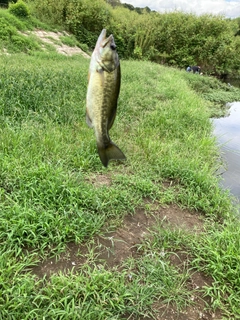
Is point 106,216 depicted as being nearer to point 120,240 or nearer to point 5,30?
point 120,240

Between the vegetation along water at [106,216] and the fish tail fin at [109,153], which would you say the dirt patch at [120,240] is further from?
the fish tail fin at [109,153]

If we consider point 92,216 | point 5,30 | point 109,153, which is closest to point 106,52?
point 109,153

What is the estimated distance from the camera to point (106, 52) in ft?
4.85

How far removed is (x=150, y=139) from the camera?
4.32 m

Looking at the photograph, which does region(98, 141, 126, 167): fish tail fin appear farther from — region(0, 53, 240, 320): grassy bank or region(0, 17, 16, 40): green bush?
region(0, 17, 16, 40): green bush

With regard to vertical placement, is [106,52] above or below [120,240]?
above

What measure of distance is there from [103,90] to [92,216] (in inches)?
50.2

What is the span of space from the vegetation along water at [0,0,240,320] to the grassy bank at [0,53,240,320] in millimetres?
10

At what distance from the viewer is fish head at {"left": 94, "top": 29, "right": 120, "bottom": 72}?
147 cm

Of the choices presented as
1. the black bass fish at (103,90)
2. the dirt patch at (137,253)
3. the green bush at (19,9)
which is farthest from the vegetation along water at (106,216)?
the green bush at (19,9)

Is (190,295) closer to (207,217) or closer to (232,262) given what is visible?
(232,262)

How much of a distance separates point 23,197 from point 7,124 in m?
Result: 1.44

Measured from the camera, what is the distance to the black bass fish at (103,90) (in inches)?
58.6

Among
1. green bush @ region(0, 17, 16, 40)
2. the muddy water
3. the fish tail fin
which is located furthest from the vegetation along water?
green bush @ region(0, 17, 16, 40)
